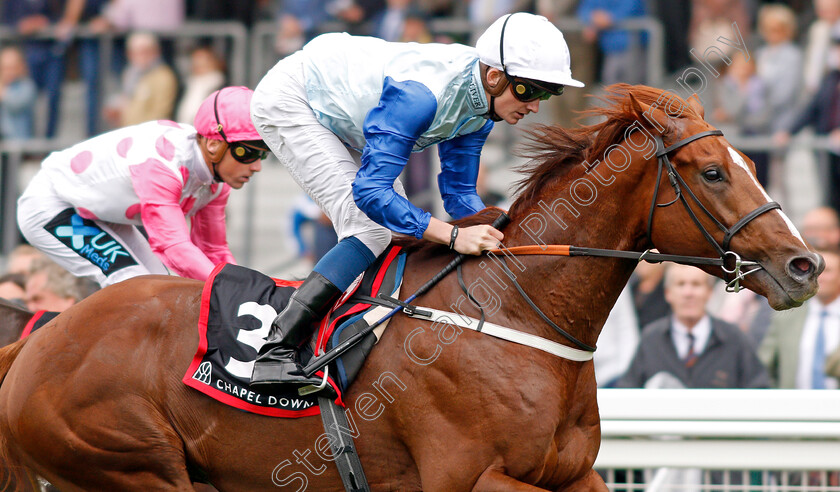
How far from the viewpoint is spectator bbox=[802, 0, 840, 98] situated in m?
7.27

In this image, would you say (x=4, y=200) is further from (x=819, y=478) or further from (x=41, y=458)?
(x=819, y=478)

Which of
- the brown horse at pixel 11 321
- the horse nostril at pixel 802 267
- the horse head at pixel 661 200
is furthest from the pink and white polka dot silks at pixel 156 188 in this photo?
the horse nostril at pixel 802 267

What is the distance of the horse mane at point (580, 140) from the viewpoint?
3270 mm

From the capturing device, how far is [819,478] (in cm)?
448

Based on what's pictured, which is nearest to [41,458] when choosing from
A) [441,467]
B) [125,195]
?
[125,195]

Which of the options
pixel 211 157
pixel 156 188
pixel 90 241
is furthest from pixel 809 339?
pixel 90 241

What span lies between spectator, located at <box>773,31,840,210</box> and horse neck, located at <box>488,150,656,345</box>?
4.48m

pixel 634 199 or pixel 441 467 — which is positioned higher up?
pixel 634 199

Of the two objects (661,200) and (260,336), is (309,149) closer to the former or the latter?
(260,336)

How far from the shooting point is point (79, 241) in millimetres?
4266

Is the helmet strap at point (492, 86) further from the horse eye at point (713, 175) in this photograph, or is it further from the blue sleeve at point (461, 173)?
the horse eye at point (713, 175)

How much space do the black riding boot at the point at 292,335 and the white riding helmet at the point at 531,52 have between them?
955 mm

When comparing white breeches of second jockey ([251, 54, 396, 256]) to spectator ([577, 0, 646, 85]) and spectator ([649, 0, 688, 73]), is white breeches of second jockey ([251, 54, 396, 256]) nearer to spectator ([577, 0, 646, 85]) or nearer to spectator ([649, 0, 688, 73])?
spectator ([577, 0, 646, 85])

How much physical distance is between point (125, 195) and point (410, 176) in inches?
149
